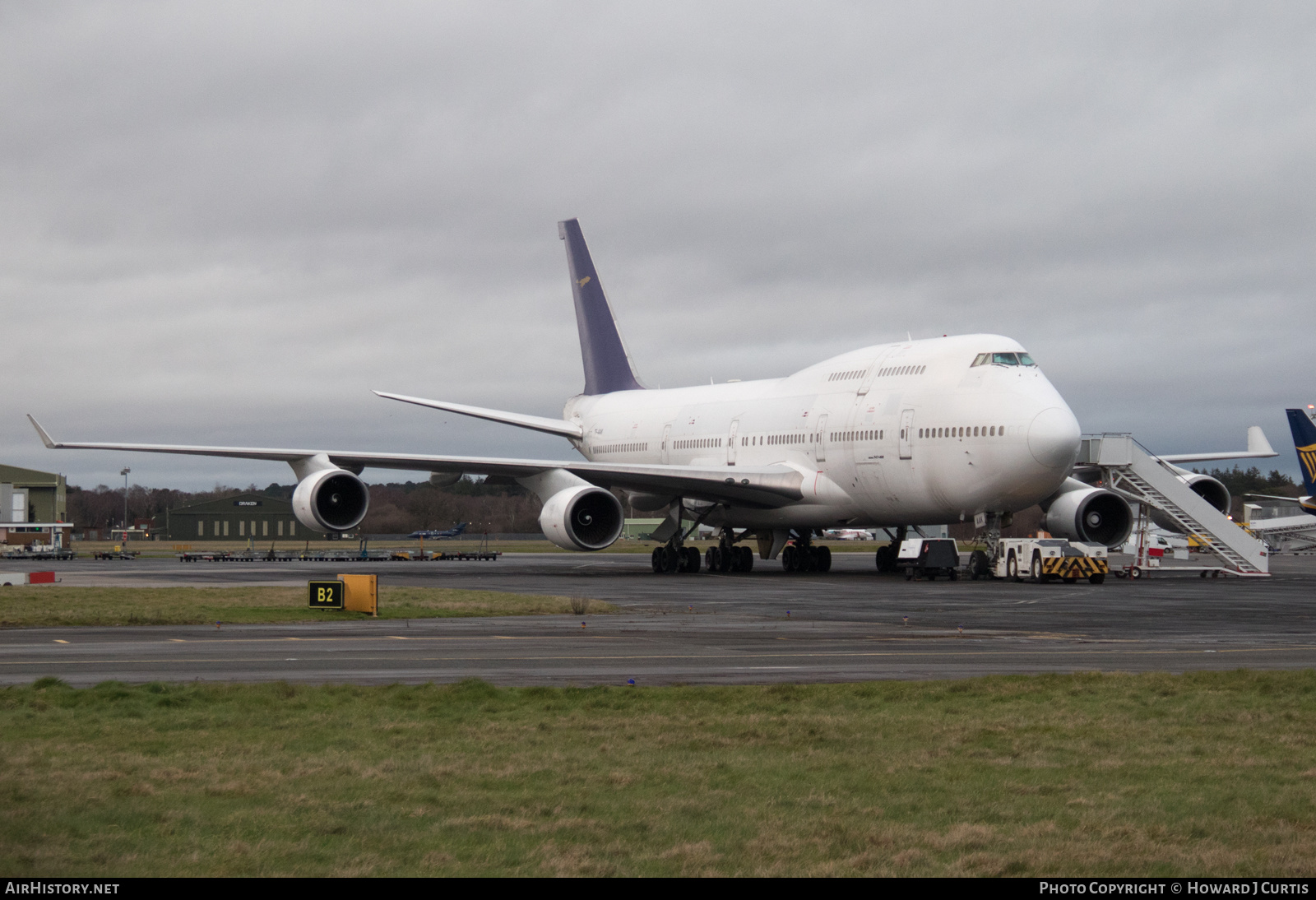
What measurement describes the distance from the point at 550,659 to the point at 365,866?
9374 millimetres

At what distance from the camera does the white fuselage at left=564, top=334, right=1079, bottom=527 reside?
106 ft

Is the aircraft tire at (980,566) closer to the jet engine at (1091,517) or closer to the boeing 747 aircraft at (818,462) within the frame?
the boeing 747 aircraft at (818,462)

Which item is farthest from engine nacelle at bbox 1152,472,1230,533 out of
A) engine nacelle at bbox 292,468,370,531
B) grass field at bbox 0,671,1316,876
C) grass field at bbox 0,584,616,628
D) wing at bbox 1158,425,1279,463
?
grass field at bbox 0,671,1316,876

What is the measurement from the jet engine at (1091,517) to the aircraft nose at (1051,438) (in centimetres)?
446

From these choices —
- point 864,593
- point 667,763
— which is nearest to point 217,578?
point 864,593

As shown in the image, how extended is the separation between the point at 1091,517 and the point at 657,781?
3091 centimetres

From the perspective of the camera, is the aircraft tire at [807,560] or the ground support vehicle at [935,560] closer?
the ground support vehicle at [935,560]

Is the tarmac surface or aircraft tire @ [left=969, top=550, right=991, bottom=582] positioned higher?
aircraft tire @ [left=969, top=550, right=991, bottom=582]

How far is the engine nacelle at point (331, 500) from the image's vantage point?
3716 cm

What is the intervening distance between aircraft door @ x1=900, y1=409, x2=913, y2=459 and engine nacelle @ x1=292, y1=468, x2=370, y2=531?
1469 cm

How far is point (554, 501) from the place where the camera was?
3697 cm

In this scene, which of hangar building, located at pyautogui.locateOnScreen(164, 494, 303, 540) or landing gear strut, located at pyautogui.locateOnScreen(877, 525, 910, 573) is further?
hangar building, located at pyautogui.locateOnScreen(164, 494, 303, 540)

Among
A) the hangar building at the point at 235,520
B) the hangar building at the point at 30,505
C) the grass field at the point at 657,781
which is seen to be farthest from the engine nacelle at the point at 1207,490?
the hangar building at the point at 235,520

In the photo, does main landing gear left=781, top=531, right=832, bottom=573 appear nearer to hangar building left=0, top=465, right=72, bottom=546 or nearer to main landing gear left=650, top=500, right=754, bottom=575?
main landing gear left=650, top=500, right=754, bottom=575
